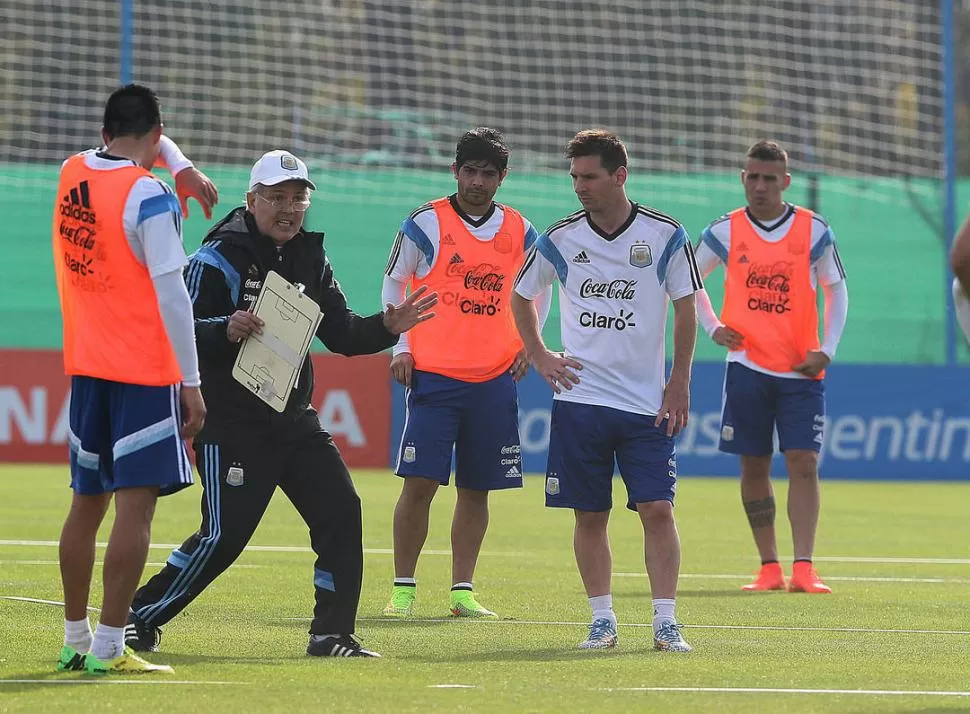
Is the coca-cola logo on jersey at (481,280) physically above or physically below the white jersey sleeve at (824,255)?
below

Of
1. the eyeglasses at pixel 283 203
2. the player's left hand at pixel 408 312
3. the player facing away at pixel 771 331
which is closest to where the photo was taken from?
the eyeglasses at pixel 283 203

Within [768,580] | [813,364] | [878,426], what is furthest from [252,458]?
[878,426]

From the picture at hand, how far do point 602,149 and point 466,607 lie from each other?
95.5 inches

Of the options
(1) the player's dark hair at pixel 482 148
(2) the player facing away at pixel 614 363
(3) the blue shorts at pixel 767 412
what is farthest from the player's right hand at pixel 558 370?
(3) the blue shorts at pixel 767 412

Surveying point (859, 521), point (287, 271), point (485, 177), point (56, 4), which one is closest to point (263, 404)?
point (287, 271)

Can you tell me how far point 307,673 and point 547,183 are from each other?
50.7 feet

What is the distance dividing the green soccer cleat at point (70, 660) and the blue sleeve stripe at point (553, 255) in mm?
2606

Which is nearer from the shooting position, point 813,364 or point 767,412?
point 813,364

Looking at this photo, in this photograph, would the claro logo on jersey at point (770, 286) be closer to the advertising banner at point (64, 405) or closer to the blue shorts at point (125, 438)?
the blue shorts at point (125, 438)

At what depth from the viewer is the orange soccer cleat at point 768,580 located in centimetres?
1066

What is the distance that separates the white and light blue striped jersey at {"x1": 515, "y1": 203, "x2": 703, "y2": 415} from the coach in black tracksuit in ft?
2.72

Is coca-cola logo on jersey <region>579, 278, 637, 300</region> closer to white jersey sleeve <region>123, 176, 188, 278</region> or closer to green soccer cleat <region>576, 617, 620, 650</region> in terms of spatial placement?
green soccer cleat <region>576, 617, 620, 650</region>

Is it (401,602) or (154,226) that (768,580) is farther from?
(154,226)

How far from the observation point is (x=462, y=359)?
31.3 ft
